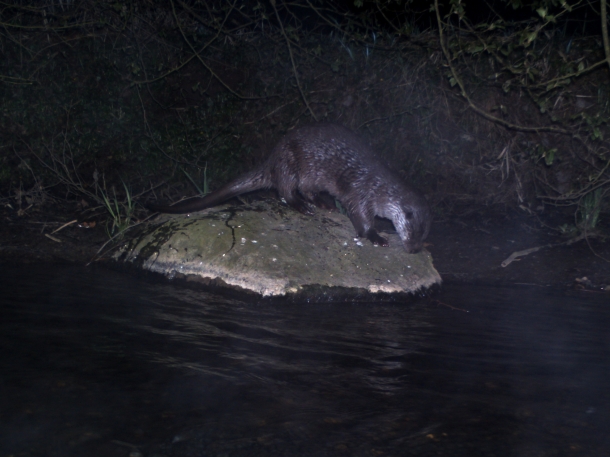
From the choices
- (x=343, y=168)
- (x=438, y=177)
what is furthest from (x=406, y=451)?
(x=438, y=177)

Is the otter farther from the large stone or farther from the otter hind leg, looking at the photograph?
the large stone

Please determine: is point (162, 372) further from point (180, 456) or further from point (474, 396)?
point (474, 396)

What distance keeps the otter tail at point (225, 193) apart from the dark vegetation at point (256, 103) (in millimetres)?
862

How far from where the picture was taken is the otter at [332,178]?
4.48 meters

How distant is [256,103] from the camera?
5.90 metres

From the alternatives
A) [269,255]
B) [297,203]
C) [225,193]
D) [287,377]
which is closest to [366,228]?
[297,203]

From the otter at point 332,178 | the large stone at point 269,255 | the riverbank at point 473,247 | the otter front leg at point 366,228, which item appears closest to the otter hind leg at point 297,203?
the otter at point 332,178

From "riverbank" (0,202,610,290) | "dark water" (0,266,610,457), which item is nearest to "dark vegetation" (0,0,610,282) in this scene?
"riverbank" (0,202,610,290)

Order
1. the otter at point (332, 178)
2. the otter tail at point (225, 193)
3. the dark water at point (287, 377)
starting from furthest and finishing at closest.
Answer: the otter at point (332, 178) < the otter tail at point (225, 193) < the dark water at point (287, 377)

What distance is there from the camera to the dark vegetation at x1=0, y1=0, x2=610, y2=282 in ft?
17.0

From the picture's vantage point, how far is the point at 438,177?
564 centimetres

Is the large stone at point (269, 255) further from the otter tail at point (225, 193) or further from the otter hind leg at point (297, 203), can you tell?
the otter hind leg at point (297, 203)

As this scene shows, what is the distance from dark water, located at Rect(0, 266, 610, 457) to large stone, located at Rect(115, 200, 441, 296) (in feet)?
0.73

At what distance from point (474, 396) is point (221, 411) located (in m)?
0.96
